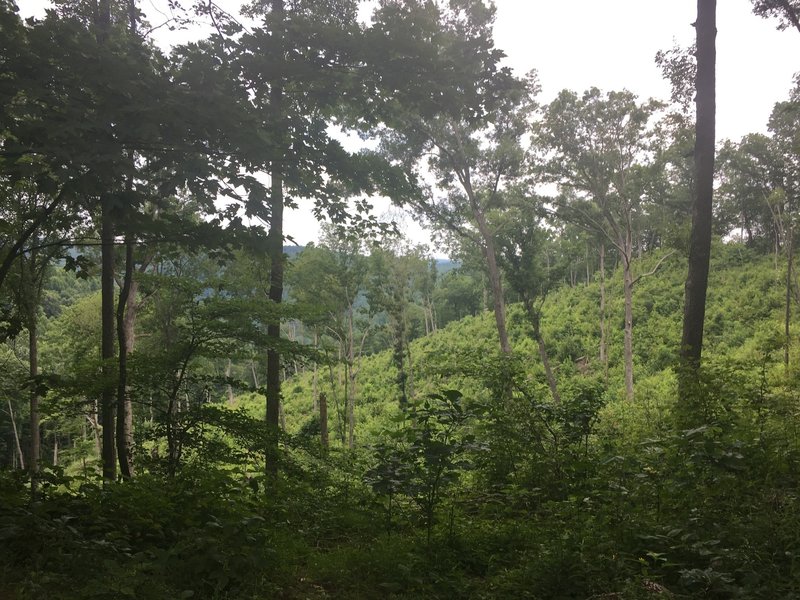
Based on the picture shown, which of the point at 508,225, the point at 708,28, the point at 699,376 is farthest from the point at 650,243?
the point at 699,376

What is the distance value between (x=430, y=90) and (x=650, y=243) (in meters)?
43.7

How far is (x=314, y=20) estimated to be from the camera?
6902mm

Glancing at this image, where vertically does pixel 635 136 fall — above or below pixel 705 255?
above

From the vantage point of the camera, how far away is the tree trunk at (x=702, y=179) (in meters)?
7.34

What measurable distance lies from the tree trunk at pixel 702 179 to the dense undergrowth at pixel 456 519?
1.45 m

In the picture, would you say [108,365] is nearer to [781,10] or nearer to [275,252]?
[275,252]

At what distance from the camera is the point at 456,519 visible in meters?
4.96

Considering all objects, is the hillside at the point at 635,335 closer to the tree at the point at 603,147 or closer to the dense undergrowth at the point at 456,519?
the tree at the point at 603,147

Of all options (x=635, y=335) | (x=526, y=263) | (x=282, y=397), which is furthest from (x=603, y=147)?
(x=282, y=397)

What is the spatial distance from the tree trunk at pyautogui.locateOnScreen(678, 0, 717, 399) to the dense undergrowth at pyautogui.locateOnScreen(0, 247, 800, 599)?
57.0 inches

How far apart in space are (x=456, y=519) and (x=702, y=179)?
654 centimetres

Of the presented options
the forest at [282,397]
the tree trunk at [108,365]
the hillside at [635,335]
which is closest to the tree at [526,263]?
the hillside at [635,335]

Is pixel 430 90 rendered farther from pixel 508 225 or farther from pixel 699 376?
pixel 508 225

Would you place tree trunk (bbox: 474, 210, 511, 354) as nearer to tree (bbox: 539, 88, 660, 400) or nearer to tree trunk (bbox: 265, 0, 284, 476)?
tree (bbox: 539, 88, 660, 400)
